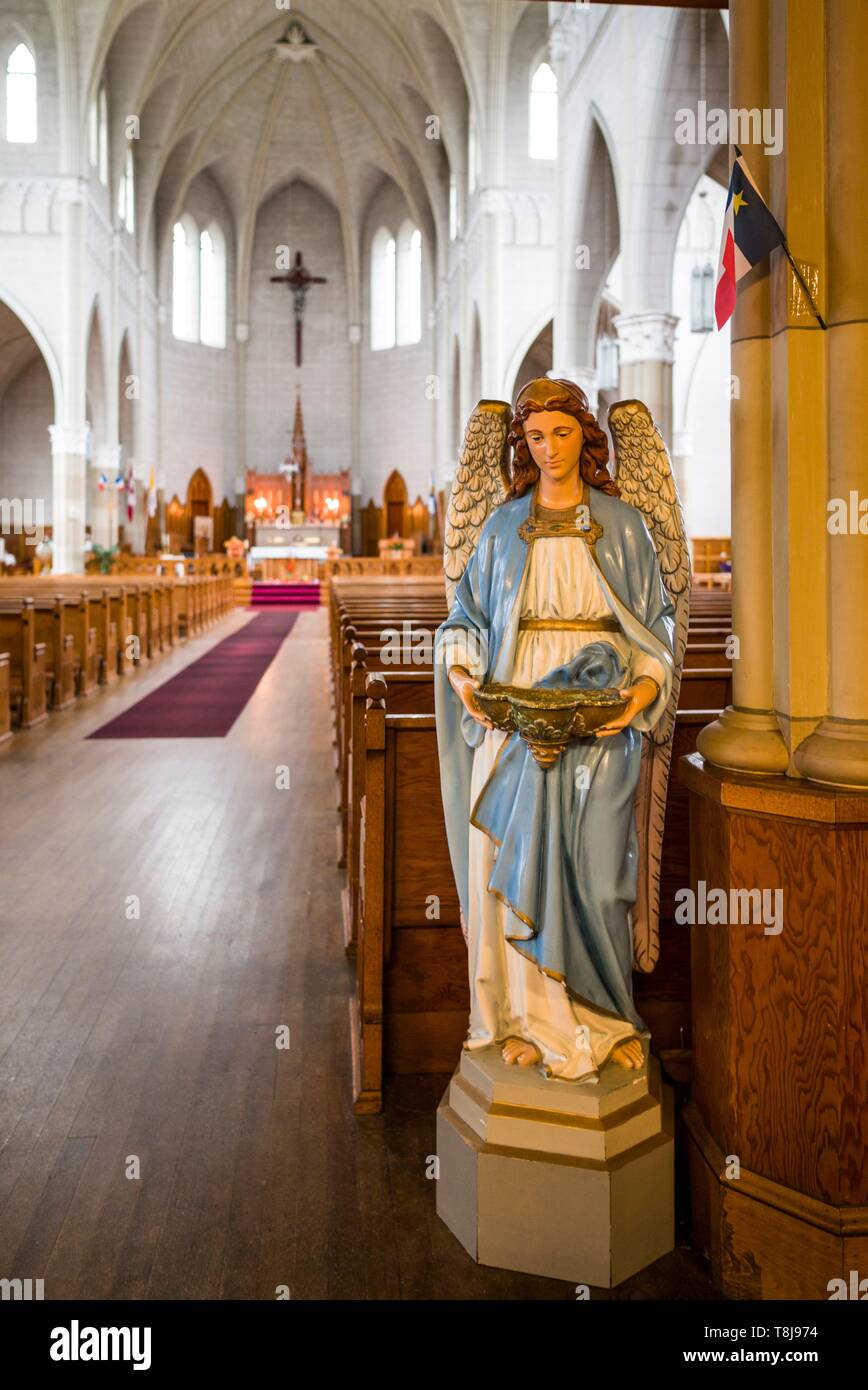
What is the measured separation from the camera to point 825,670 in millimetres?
2273

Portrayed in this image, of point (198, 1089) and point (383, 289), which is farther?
point (383, 289)

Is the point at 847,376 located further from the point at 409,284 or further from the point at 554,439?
the point at 409,284

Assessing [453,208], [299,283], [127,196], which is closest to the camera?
[453,208]

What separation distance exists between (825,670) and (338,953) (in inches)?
85.6

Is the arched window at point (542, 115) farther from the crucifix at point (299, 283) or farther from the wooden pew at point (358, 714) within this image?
the wooden pew at point (358, 714)

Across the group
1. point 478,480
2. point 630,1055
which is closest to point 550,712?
point 478,480

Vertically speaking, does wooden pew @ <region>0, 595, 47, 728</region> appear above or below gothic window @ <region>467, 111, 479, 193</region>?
below

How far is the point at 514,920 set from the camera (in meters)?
2.21

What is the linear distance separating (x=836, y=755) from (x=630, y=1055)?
77cm

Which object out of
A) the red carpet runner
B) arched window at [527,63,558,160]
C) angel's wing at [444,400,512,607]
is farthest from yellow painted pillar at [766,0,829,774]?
arched window at [527,63,558,160]

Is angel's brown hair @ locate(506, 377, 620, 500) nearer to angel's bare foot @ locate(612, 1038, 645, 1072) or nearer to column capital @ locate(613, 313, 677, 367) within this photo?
angel's bare foot @ locate(612, 1038, 645, 1072)

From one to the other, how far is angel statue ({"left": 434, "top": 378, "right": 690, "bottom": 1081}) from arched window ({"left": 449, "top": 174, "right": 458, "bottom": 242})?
74.3 feet

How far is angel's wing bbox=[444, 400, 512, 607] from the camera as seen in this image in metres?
2.49

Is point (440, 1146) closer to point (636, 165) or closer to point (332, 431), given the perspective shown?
point (636, 165)
